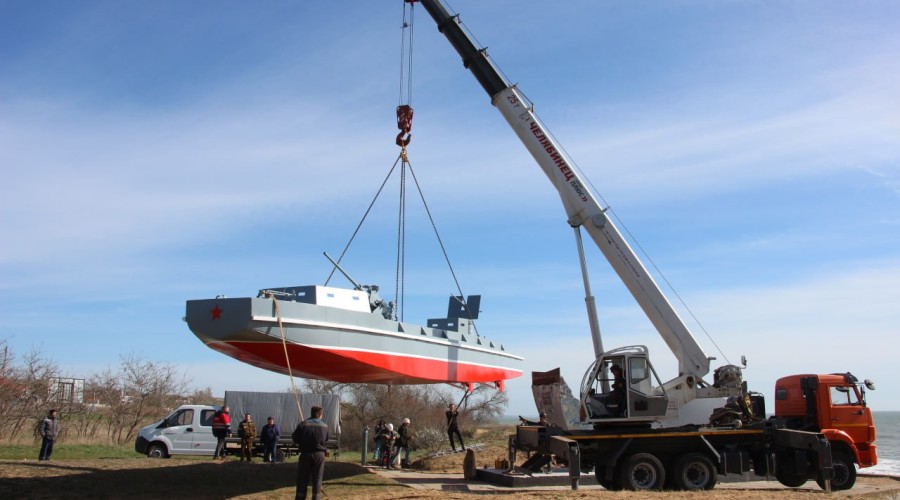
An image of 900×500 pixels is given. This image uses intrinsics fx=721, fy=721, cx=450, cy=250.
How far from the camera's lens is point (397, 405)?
32.9m

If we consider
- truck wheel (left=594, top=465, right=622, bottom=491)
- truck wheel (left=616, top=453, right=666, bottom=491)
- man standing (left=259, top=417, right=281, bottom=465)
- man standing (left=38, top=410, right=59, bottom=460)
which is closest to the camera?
truck wheel (left=616, top=453, right=666, bottom=491)

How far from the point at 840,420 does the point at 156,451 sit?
1545 cm

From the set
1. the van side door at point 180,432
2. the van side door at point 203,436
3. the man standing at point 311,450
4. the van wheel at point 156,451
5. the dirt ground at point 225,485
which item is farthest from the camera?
the van side door at point 203,436

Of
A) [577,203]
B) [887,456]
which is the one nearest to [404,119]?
[577,203]

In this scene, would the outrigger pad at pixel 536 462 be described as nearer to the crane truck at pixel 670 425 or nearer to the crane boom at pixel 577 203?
the crane truck at pixel 670 425

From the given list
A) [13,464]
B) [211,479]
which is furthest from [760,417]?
[13,464]

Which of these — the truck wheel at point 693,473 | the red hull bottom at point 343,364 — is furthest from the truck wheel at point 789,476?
the red hull bottom at point 343,364

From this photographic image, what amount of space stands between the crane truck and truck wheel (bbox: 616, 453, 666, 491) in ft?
0.05

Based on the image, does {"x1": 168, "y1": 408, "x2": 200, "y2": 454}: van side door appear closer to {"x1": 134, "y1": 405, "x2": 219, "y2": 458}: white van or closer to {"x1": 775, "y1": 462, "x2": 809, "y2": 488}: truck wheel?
{"x1": 134, "y1": 405, "x2": 219, "y2": 458}: white van

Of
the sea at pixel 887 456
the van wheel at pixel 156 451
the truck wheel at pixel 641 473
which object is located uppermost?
the truck wheel at pixel 641 473

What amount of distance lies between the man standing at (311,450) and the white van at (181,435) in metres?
10.5

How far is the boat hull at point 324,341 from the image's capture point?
1391cm

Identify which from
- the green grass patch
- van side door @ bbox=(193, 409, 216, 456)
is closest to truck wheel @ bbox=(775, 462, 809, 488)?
van side door @ bbox=(193, 409, 216, 456)

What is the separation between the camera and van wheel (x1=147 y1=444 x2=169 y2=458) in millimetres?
18061
